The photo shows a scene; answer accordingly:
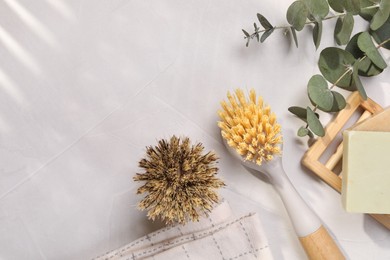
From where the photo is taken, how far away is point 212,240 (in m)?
0.80

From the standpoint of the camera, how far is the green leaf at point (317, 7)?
2.58 ft

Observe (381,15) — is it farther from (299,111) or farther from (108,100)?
(108,100)

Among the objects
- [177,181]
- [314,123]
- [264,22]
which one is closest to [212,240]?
[177,181]

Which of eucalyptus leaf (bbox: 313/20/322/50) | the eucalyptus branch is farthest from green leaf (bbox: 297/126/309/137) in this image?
eucalyptus leaf (bbox: 313/20/322/50)

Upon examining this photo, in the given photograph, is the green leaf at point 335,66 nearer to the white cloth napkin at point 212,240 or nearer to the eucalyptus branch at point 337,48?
the eucalyptus branch at point 337,48

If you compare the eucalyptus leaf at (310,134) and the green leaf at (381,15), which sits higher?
the green leaf at (381,15)

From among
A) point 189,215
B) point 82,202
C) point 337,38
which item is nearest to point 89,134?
point 82,202

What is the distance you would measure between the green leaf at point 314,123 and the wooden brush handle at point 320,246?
0.14 metres

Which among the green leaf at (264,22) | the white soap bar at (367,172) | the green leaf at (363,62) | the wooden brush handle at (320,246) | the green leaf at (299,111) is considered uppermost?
the green leaf at (264,22)

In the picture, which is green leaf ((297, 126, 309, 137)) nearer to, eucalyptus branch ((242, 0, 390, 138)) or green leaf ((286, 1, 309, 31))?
eucalyptus branch ((242, 0, 390, 138))

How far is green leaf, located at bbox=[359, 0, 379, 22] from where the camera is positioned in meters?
0.81

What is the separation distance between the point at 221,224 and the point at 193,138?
5.5 inches

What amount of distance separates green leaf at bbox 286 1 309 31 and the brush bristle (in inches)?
4.9

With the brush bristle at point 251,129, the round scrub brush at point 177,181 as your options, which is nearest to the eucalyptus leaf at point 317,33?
the brush bristle at point 251,129
